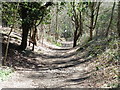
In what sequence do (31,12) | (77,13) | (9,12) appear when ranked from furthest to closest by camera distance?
(77,13) → (31,12) → (9,12)

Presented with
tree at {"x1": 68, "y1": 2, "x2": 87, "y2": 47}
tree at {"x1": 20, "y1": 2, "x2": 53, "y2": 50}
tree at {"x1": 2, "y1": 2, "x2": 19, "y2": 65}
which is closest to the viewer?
tree at {"x1": 2, "y1": 2, "x2": 19, "y2": 65}

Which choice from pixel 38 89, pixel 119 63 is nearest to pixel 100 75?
pixel 119 63

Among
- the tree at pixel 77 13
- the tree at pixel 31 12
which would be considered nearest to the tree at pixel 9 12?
the tree at pixel 31 12

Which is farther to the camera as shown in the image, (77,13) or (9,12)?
(77,13)

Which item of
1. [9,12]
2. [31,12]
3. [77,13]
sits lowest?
[9,12]

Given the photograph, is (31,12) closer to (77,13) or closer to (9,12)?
(9,12)

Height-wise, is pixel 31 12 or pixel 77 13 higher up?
pixel 77 13

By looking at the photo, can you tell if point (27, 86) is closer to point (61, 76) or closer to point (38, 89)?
point (38, 89)

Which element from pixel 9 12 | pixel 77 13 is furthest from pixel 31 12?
pixel 77 13

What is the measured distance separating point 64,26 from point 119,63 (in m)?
81.3

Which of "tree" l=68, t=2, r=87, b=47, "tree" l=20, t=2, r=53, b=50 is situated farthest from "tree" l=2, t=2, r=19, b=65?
"tree" l=68, t=2, r=87, b=47

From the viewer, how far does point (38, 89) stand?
895 centimetres

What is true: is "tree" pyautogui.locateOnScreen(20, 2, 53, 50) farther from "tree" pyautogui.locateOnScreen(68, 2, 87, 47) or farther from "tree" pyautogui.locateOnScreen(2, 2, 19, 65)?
"tree" pyautogui.locateOnScreen(68, 2, 87, 47)

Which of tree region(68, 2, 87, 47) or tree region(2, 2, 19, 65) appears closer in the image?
tree region(2, 2, 19, 65)
